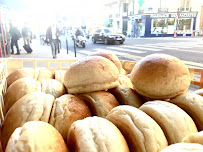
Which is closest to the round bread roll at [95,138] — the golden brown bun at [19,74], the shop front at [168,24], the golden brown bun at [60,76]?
the golden brown bun at [60,76]

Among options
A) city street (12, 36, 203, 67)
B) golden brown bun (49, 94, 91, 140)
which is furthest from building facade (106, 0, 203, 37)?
golden brown bun (49, 94, 91, 140)

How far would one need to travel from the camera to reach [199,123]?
103cm

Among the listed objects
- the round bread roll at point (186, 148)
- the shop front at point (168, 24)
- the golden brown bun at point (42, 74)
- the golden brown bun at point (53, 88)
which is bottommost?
the golden brown bun at point (53, 88)

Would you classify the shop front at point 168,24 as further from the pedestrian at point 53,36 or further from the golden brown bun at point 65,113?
the golden brown bun at point 65,113

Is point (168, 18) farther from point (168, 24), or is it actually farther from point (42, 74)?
point (42, 74)

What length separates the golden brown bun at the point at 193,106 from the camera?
1.03 m

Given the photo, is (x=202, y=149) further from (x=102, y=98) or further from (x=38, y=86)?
(x=38, y=86)

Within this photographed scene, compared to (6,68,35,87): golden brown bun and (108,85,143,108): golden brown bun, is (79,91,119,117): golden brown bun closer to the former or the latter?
(108,85,143,108): golden brown bun

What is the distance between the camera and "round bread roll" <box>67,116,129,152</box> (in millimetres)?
712

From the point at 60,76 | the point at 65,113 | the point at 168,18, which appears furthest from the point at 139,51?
the point at 168,18

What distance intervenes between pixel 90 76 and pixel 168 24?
2875 centimetres

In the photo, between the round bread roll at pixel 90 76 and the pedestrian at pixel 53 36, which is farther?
the pedestrian at pixel 53 36

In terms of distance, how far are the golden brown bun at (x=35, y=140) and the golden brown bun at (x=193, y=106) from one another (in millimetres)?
723

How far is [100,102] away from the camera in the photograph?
3.93 feet
